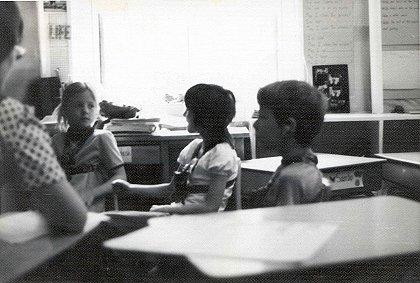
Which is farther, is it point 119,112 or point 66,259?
point 119,112

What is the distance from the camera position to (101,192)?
0.99 m

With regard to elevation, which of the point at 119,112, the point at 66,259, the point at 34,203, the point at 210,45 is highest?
the point at 210,45

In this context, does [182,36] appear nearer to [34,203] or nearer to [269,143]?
[269,143]

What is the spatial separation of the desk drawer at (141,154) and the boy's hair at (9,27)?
0.31 meters

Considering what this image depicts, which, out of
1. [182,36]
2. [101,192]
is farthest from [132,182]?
[182,36]

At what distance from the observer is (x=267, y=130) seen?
103cm

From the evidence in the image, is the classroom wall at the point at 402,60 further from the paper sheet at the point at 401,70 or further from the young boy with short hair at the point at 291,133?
the young boy with short hair at the point at 291,133

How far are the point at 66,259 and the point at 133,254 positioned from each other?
139 millimetres

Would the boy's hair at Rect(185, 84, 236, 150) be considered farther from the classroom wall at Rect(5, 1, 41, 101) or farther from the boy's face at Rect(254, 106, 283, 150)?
the classroom wall at Rect(5, 1, 41, 101)

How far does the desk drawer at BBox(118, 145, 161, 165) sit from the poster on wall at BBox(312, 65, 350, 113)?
408 mm

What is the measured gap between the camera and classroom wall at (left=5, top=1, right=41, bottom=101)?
0.85 metres

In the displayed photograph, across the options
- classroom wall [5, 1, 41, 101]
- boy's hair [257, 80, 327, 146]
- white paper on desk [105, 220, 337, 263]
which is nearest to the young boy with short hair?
boy's hair [257, 80, 327, 146]

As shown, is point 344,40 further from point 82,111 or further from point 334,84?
point 82,111

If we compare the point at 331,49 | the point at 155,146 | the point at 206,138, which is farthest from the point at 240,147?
the point at 331,49
